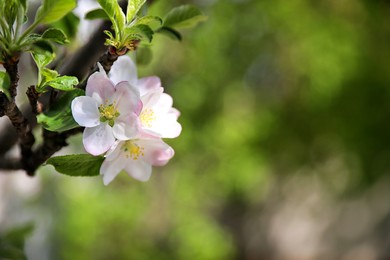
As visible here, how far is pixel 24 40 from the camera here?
0.40 metres

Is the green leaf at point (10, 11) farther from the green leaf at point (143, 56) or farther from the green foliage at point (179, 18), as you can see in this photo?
the green leaf at point (143, 56)

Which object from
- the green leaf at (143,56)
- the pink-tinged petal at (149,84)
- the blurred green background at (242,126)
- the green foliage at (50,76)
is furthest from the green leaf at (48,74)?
the blurred green background at (242,126)

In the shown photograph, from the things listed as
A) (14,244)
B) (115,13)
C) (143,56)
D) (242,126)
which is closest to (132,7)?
(115,13)

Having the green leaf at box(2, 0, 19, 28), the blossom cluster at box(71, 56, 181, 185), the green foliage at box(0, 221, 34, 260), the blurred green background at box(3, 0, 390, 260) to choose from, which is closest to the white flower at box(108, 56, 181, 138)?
the blossom cluster at box(71, 56, 181, 185)

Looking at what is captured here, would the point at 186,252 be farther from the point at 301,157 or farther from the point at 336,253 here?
the point at 336,253

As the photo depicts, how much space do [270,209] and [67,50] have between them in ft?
15.7

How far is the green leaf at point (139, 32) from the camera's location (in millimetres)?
406

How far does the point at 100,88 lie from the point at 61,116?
4 cm

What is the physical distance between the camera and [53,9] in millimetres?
401

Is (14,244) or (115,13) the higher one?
(115,13)

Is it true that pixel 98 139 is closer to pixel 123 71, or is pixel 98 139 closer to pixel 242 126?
pixel 123 71

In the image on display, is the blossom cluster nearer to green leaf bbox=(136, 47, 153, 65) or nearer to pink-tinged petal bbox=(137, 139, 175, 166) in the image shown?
pink-tinged petal bbox=(137, 139, 175, 166)

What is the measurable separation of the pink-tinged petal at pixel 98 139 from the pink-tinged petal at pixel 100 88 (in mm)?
22

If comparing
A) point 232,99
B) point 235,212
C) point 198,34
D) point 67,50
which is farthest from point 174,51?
point 67,50
